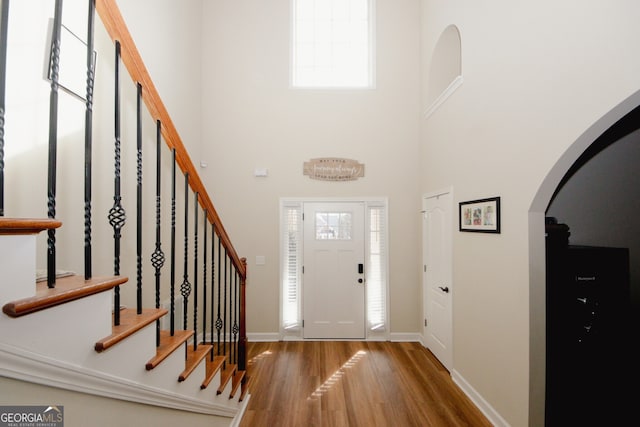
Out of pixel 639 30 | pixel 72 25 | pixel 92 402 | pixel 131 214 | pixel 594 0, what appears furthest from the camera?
pixel 131 214

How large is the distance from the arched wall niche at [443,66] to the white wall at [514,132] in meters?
0.36

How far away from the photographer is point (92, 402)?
0.83 m

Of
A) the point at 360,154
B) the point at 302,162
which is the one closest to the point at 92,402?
the point at 302,162

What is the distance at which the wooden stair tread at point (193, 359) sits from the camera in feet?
4.39

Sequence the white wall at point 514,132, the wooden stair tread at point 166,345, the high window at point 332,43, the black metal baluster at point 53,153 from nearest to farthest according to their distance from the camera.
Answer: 1. the black metal baluster at point 53,153
2. the wooden stair tread at point 166,345
3. the white wall at point 514,132
4. the high window at point 332,43

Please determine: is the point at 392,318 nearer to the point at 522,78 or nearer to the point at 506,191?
the point at 506,191

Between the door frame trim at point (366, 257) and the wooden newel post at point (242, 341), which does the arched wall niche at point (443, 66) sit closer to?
the door frame trim at point (366, 257)

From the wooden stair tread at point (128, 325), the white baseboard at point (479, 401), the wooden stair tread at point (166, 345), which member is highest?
the wooden stair tread at point (128, 325)

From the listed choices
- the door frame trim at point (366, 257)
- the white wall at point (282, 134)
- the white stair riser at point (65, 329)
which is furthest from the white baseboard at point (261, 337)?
the white stair riser at point (65, 329)

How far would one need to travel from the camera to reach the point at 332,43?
4215 millimetres

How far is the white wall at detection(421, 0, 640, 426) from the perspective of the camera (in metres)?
1.54

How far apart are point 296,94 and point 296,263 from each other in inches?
95.7

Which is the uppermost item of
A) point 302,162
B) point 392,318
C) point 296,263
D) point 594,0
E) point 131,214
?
point 594,0

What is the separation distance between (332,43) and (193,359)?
438 cm
